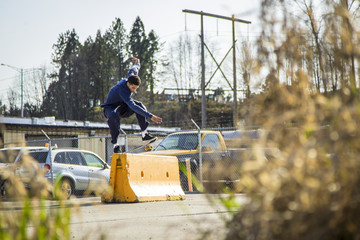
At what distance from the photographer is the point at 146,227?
5.96 metres

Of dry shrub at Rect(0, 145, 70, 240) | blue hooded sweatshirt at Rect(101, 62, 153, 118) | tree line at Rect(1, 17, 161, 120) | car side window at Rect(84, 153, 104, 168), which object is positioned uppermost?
tree line at Rect(1, 17, 161, 120)

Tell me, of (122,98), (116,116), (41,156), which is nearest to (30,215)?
(122,98)

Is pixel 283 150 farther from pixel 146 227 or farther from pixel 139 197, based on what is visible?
pixel 139 197

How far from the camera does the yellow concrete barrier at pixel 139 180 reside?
9.70 m

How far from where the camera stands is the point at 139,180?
10.0 metres

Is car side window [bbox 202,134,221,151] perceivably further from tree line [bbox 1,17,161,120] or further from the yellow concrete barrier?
tree line [bbox 1,17,161,120]

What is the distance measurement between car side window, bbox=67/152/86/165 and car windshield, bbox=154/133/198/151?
8.93 ft

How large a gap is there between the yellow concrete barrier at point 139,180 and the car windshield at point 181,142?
3804 mm

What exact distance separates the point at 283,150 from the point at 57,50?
7317 centimetres

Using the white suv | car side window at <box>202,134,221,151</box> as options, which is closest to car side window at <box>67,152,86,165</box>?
the white suv

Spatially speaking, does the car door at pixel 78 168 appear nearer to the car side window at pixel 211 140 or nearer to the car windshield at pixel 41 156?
the car windshield at pixel 41 156

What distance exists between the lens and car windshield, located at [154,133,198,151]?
14906 millimetres

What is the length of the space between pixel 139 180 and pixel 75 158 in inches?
251

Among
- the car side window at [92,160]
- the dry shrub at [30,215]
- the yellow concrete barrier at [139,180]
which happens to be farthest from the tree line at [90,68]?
the dry shrub at [30,215]
